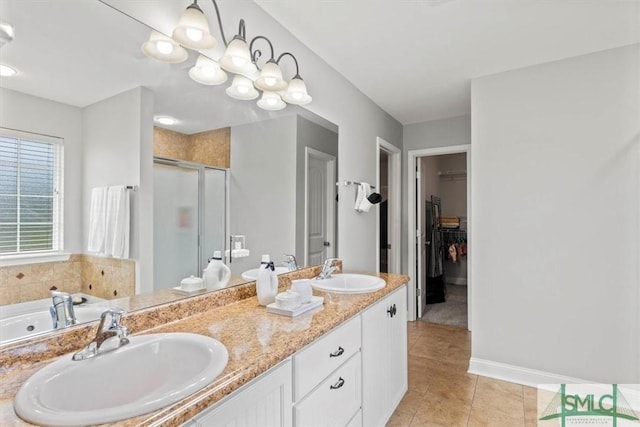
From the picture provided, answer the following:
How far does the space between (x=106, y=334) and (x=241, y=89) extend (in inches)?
52.2

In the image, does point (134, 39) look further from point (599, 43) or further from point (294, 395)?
point (599, 43)

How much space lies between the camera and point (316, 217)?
241 cm

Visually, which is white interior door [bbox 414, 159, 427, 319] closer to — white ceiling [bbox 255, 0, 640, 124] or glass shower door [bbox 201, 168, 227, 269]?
white ceiling [bbox 255, 0, 640, 124]

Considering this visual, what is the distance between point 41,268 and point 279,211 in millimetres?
1222

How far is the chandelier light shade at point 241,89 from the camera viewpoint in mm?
1730

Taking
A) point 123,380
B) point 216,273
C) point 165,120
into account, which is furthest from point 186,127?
point 123,380

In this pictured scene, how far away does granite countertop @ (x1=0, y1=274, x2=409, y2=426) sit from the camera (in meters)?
0.74

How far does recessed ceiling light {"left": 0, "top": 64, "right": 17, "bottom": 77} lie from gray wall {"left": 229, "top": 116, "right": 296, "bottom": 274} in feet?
2.98

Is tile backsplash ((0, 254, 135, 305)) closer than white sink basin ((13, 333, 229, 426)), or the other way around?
white sink basin ((13, 333, 229, 426))

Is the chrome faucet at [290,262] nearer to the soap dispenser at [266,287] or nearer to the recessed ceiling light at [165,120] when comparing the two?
the soap dispenser at [266,287]

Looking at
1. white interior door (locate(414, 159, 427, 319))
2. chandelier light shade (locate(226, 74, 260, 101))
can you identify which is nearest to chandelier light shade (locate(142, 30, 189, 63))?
chandelier light shade (locate(226, 74, 260, 101))

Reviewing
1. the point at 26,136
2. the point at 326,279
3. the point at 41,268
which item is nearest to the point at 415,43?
the point at 326,279

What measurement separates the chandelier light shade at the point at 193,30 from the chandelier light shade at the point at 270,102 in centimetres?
53

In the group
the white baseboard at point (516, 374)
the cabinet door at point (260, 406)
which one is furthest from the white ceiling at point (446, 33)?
the white baseboard at point (516, 374)
